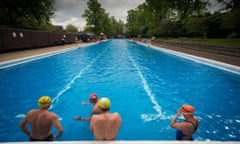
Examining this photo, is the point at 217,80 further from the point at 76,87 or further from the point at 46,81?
the point at 46,81

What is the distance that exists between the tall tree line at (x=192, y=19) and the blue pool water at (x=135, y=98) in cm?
1119

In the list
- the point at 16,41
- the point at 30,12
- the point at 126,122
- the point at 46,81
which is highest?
the point at 30,12

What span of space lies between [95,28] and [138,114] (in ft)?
158

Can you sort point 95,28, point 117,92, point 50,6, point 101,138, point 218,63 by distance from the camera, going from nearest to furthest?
point 101,138 < point 117,92 < point 218,63 < point 50,6 < point 95,28

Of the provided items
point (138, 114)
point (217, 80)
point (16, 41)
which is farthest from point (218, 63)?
point (16, 41)

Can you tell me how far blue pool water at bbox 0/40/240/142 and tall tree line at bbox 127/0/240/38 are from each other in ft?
36.7

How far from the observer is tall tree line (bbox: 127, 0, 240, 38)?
16.7 meters

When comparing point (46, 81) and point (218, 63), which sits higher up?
point (218, 63)

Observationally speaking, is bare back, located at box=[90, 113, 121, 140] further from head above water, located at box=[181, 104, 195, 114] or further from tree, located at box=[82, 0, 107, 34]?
tree, located at box=[82, 0, 107, 34]

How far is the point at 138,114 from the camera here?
4.51 meters

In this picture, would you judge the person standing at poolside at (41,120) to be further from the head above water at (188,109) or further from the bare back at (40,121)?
the head above water at (188,109)

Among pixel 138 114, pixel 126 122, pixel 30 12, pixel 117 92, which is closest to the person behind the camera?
pixel 126 122

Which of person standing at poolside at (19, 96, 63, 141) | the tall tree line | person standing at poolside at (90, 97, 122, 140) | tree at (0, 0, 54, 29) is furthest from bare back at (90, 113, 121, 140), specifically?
tree at (0, 0, 54, 29)

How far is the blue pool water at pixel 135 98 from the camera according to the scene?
366cm
